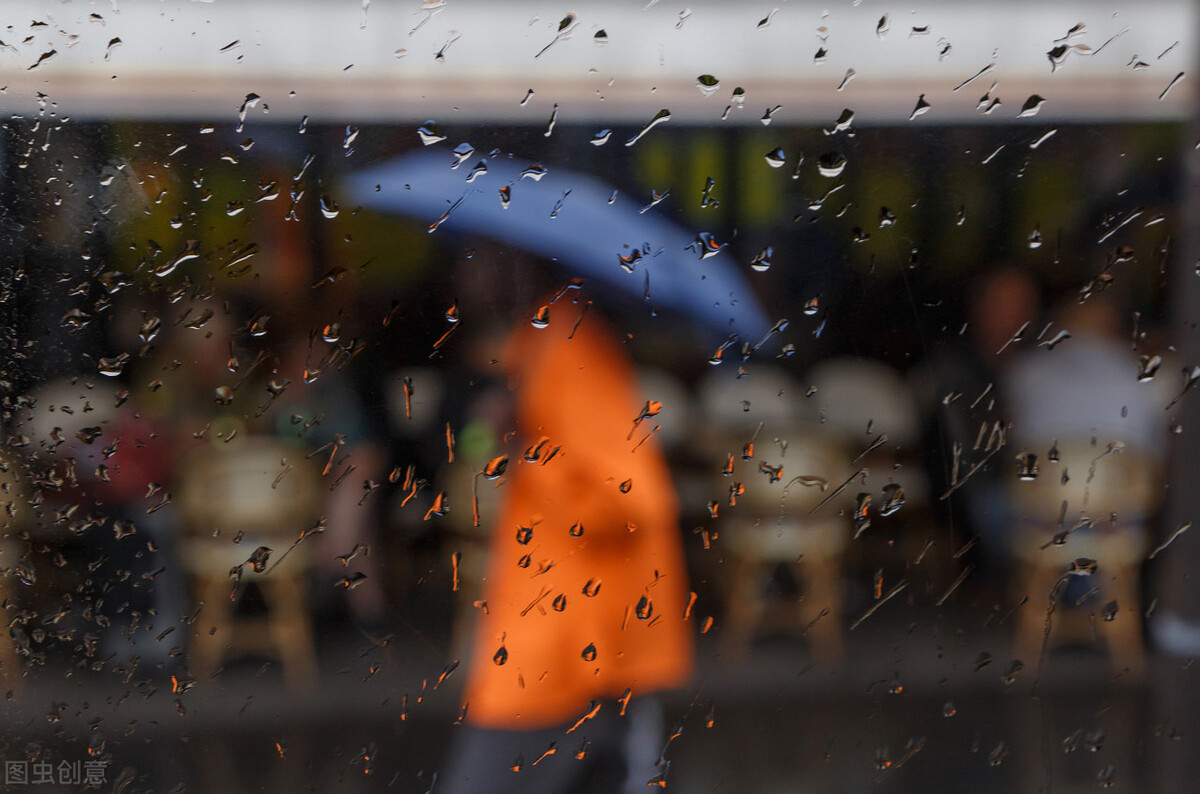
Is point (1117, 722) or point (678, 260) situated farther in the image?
point (1117, 722)

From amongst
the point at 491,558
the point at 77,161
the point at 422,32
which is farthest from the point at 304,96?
the point at 491,558

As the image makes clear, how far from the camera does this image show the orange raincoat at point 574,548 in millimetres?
1267

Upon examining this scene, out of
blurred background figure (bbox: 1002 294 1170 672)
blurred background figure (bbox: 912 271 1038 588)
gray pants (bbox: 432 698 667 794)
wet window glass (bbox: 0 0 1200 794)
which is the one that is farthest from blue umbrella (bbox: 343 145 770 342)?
gray pants (bbox: 432 698 667 794)

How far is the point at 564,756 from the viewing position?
1.32 m

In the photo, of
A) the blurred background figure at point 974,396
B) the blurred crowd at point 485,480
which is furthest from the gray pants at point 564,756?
the blurred background figure at point 974,396

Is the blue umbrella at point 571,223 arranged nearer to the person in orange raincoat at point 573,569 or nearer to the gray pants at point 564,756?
the person in orange raincoat at point 573,569

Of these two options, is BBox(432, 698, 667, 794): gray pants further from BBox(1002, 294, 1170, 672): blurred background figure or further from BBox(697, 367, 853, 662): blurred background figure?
BBox(1002, 294, 1170, 672): blurred background figure

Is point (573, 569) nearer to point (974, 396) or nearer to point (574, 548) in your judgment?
point (574, 548)

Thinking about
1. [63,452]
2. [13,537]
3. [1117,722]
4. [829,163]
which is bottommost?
[1117,722]

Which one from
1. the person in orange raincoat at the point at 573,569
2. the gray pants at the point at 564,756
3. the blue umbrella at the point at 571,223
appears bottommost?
the gray pants at the point at 564,756

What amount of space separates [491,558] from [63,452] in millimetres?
613

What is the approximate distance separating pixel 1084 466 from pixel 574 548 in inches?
29.9

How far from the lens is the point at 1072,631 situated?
1.32 meters

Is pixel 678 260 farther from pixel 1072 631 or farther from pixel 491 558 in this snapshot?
pixel 1072 631
